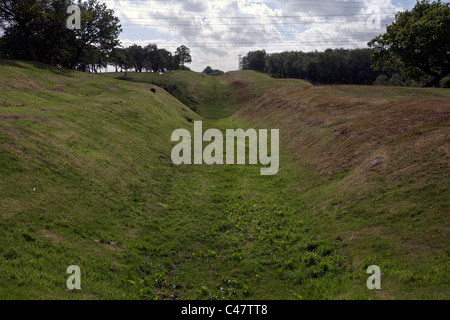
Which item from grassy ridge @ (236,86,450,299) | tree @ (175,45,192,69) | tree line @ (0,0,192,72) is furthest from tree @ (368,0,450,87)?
tree @ (175,45,192,69)

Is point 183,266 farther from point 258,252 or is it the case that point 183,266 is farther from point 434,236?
point 434,236

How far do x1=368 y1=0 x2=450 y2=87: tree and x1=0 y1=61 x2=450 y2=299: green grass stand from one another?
33.6m

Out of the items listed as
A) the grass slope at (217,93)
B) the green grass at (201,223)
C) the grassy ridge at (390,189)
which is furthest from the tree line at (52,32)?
the grassy ridge at (390,189)

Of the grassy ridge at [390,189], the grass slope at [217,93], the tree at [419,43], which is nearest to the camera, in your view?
the grassy ridge at [390,189]

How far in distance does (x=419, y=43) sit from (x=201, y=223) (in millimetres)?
51669

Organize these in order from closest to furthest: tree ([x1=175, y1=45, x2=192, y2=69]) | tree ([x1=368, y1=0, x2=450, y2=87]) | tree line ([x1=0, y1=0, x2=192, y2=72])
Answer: tree ([x1=368, y1=0, x2=450, y2=87])
tree line ([x1=0, y1=0, x2=192, y2=72])
tree ([x1=175, y1=45, x2=192, y2=69])

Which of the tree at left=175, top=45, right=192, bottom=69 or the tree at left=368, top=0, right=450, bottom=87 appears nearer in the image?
the tree at left=368, top=0, right=450, bottom=87

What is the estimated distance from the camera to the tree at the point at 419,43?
151 ft

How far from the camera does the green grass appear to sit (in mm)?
10180

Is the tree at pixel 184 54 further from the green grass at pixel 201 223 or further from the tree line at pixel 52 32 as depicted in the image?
the green grass at pixel 201 223

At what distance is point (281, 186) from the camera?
22328 mm

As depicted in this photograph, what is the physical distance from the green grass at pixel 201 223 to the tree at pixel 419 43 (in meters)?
33.6

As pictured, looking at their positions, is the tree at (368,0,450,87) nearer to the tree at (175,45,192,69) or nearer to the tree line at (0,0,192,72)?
the tree line at (0,0,192,72)

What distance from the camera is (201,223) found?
16828 millimetres
